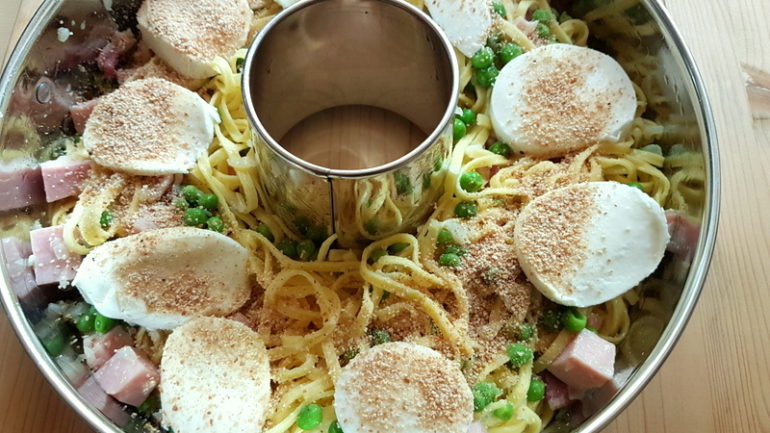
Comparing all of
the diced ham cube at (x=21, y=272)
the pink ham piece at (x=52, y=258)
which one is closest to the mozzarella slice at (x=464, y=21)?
the pink ham piece at (x=52, y=258)

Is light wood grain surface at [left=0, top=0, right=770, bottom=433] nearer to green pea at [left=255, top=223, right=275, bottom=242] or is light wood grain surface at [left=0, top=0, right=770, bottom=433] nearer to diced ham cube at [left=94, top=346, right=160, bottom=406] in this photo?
diced ham cube at [left=94, top=346, right=160, bottom=406]

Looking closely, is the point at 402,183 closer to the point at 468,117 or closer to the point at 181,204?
the point at 468,117

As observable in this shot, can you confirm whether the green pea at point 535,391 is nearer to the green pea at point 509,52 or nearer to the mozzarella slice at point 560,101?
the mozzarella slice at point 560,101

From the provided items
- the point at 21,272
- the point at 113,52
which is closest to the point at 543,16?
the point at 113,52

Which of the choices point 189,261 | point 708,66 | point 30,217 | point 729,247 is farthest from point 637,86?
point 30,217

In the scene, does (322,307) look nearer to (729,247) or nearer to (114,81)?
(114,81)

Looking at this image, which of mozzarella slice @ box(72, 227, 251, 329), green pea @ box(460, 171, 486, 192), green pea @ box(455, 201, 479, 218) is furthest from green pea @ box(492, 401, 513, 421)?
mozzarella slice @ box(72, 227, 251, 329)
